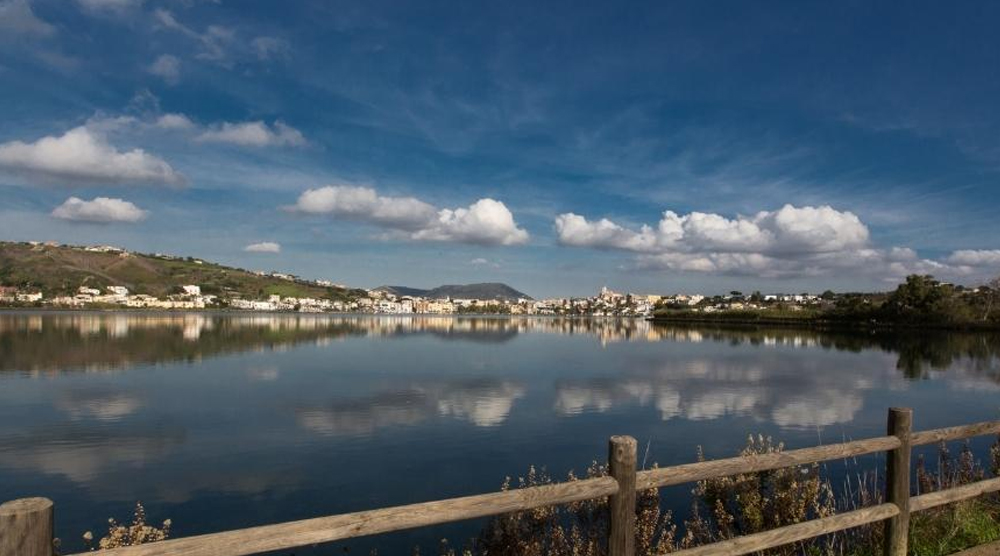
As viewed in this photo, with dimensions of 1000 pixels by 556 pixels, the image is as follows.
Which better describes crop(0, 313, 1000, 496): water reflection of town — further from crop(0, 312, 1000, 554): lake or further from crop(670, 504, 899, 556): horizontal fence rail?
crop(670, 504, 899, 556): horizontal fence rail

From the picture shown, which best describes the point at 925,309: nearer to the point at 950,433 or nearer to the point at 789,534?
the point at 950,433

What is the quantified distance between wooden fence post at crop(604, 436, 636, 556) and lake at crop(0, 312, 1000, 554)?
25.6 ft

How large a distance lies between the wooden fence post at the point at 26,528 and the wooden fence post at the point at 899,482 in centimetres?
716

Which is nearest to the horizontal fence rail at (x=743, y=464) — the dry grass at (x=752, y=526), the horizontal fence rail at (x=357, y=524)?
the horizontal fence rail at (x=357, y=524)

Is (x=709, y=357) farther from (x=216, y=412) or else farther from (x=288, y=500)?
(x=288, y=500)

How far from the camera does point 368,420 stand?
80.4ft

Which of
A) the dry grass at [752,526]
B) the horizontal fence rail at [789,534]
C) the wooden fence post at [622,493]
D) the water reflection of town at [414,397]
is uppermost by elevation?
the wooden fence post at [622,493]

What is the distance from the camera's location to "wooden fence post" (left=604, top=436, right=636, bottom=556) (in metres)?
4.74

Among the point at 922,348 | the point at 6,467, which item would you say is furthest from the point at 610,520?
the point at 922,348

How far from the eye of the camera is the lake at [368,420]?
15.2m

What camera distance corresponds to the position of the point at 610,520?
4.90 metres

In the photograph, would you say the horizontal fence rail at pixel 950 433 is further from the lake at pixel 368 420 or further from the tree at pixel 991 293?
the tree at pixel 991 293

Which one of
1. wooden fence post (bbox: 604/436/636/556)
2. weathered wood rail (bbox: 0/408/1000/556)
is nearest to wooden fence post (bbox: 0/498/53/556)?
weathered wood rail (bbox: 0/408/1000/556)

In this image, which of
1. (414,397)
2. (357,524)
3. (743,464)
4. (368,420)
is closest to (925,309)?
(414,397)
